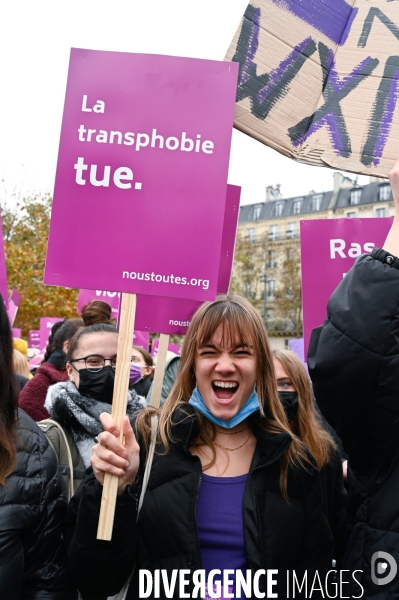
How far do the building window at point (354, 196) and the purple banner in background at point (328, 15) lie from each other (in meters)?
63.1

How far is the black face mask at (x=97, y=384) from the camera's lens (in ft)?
10.5

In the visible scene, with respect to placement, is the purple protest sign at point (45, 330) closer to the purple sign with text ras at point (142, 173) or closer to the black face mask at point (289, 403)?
the black face mask at point (289, 403)

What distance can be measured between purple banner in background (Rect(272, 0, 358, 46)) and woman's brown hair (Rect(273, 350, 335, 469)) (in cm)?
159

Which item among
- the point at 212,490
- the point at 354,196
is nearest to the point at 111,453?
the point at 212,490

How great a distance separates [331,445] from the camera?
9.91 feet

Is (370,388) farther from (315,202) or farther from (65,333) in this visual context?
(315,202)

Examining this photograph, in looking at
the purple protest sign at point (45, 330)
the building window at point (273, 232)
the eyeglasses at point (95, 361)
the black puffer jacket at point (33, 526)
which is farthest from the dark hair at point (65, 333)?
the building window at point (273, 232)

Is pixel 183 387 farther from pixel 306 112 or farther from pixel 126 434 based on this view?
pixel 306 112

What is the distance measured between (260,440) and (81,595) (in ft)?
2.60

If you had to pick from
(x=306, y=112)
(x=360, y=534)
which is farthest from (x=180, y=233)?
(x=360, y=534)

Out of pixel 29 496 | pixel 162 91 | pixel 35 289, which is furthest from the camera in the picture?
pixel 35 289

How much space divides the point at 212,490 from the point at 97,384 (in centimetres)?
109

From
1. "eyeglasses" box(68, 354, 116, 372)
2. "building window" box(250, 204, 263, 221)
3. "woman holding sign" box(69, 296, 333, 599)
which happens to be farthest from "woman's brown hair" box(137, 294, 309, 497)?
"building window" box(250, 204, 263, 221)

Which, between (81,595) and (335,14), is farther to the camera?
(335,14)
